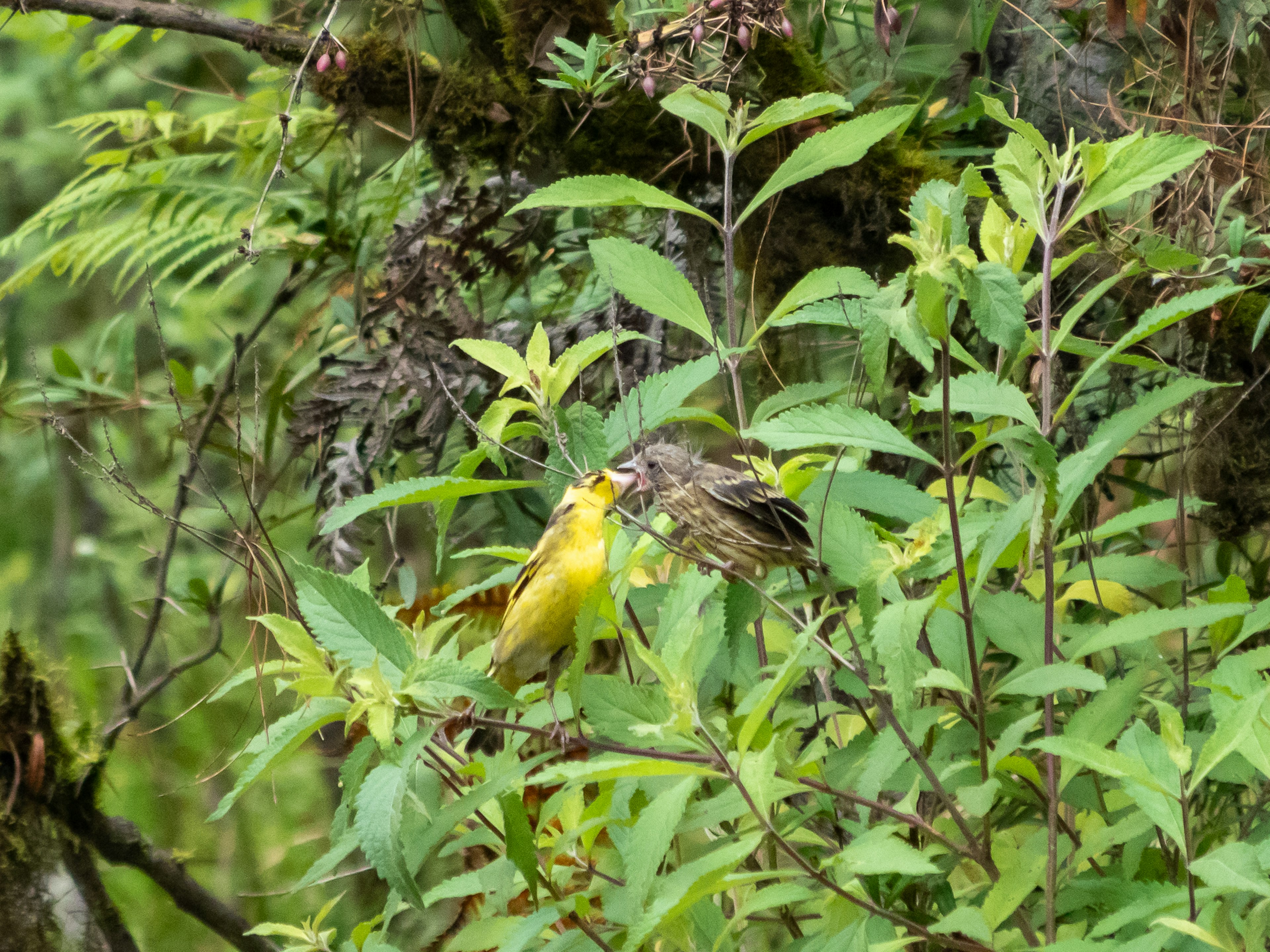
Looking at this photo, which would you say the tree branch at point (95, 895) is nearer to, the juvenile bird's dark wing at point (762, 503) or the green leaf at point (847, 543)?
the juvenile bird's dark wing at point (762, 503)

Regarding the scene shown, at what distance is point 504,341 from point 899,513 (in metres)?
0.81

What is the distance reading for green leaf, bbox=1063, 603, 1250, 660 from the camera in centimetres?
72

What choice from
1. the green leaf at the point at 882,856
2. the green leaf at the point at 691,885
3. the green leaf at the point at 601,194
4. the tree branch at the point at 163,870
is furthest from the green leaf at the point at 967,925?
the tree branch at the point at 163,870

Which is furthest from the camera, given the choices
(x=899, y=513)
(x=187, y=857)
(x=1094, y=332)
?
(x=187, y=857)

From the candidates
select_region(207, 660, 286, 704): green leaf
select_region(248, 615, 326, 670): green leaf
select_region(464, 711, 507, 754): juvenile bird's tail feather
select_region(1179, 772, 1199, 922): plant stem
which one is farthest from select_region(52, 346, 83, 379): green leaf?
select_region(1179, 772, 1199, 922): plant stem

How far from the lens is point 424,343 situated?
4.82ft

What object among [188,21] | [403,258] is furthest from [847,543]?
[188,21]

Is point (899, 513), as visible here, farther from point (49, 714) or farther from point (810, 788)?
point (49, 714)

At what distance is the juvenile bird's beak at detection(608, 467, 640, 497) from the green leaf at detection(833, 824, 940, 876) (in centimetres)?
42

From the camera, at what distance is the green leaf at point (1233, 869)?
59 centimetres

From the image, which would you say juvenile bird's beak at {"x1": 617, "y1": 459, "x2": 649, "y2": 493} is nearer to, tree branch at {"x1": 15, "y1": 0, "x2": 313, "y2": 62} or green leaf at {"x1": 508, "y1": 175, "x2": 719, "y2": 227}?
green leaf at {"x1": 508, "y1": 175, "x2": 719, "y2": 227}

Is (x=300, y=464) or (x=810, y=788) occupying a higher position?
(x=810, y=788)

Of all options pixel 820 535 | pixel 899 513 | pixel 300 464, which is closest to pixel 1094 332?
pixel 899 513

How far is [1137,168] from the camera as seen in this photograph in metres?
0.73
